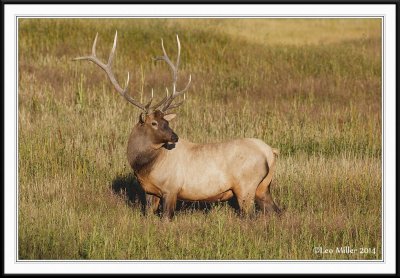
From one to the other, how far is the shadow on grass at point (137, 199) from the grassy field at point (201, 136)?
0.09 ft

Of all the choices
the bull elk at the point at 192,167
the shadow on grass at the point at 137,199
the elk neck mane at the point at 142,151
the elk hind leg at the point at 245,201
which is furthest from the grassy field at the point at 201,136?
the elk neck mane at the point at 142,151

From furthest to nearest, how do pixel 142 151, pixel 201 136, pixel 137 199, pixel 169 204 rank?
pixel 201 136
pixel 137 199
pixel 142 151
pixel 169 204

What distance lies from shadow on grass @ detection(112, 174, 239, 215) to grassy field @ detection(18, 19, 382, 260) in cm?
3

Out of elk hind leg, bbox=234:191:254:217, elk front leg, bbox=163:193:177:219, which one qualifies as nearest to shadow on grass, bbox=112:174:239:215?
elk front leg, bbox=163:193:177:219

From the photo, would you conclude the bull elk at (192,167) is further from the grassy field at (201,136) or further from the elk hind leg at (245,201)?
the grassy field at (201,136)

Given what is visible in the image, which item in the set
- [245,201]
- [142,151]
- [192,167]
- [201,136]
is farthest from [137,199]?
[201,136]

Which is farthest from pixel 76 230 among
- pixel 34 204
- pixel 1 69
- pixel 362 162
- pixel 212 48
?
pixel 212 48

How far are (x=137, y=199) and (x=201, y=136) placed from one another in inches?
129

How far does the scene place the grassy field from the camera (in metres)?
8.64

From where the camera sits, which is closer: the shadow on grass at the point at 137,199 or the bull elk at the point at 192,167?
the bull elk at the point at 192,167

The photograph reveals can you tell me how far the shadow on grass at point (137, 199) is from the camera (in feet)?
31.4

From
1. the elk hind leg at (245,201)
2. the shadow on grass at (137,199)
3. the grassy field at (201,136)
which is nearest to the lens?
the grassy field at (201,136)

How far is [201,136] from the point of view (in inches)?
504

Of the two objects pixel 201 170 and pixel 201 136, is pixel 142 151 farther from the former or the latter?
pixel 201 136
